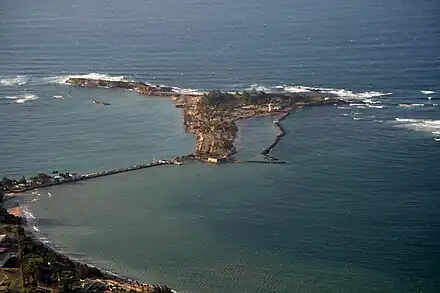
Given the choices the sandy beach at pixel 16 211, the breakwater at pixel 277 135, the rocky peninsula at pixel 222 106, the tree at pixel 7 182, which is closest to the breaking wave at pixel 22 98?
the rocky peninsula at pixel 222 106

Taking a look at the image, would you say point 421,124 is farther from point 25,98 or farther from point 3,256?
point 25,98

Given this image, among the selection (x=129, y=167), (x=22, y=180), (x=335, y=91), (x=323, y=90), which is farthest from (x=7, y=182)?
(x=335, y=91)

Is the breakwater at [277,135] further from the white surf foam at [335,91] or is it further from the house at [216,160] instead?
the white surf foam at [335,91]

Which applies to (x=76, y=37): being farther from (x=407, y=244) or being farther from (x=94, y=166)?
(x=407, y=244)

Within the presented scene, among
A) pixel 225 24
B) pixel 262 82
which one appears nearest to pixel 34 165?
pixel 262 82

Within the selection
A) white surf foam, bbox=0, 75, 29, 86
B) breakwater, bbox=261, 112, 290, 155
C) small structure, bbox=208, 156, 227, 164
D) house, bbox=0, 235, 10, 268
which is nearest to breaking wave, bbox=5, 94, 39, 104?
white surf foam, bbox=0, 75, 29, 86

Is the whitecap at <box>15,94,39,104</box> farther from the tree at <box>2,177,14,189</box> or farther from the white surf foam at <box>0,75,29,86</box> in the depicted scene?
the tree at <box>2,177,14,189</box>

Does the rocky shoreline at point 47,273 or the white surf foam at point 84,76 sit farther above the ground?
the white surf foam at point 84,76
